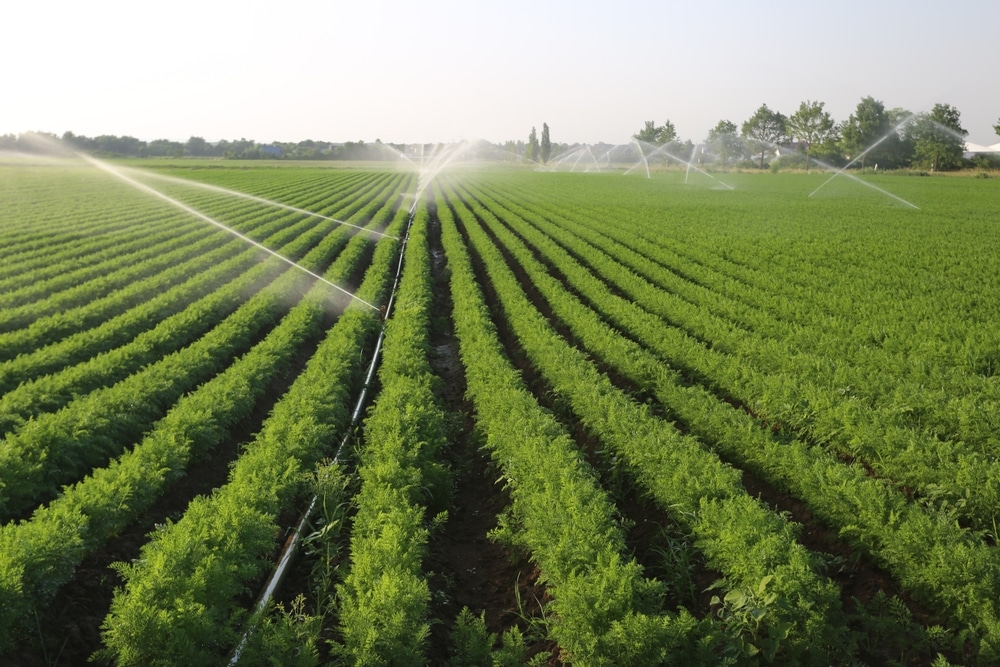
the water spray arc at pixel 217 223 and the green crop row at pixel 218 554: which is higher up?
the green crop row at pixel 218 554

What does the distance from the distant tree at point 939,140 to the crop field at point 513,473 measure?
67881 mm

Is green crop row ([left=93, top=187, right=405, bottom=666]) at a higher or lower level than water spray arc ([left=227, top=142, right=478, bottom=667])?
higher

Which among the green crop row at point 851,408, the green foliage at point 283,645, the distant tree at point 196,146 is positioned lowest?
the green foliage at point 283,645

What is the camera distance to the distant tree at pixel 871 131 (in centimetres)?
8394

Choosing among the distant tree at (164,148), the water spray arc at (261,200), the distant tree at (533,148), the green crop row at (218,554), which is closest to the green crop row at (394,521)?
the green crop row at (218,554)

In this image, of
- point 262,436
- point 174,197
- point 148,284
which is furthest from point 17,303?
point 174,197

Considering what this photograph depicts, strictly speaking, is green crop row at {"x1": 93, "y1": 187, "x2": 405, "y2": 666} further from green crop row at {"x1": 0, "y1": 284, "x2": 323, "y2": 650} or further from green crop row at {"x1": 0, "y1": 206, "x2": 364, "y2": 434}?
green crop row at {"x1": 0, "y1": 206, "x2": 364, "y2": 434}

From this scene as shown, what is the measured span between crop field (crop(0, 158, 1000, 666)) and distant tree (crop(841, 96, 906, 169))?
76.8 meters

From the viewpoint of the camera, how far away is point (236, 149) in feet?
436

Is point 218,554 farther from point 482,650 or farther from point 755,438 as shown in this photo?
point 755,438

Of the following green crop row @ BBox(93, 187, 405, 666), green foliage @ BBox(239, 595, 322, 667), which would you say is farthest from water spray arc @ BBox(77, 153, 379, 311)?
green foliage @ BBox(239, 595, 322, 667)

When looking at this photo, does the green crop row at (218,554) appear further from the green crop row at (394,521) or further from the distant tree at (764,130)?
the distant tree at (764,130)

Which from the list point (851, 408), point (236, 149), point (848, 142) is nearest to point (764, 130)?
point (848, 142)

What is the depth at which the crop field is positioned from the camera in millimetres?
5285
